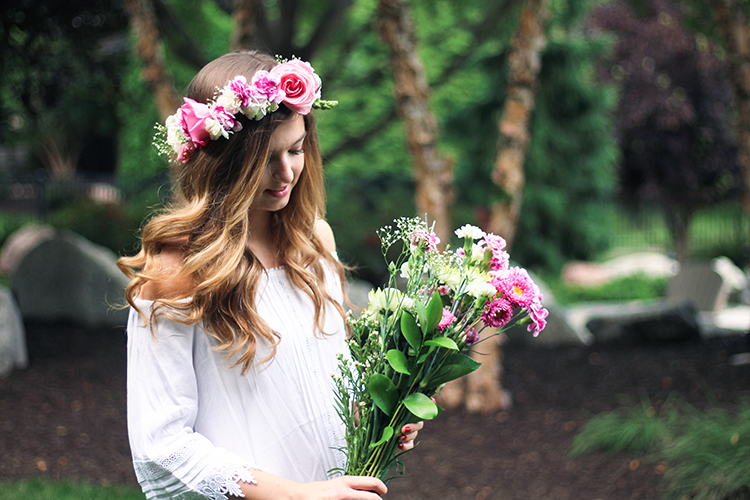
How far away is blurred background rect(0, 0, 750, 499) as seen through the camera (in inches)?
210

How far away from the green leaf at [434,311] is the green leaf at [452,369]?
12 cm

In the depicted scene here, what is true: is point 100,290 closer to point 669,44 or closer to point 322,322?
point 322,322

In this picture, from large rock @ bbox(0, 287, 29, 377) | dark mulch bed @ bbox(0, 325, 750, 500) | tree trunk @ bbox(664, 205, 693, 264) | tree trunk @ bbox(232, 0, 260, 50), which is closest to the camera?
dark mulch bed @ bbox(0, 325, 750, 500)

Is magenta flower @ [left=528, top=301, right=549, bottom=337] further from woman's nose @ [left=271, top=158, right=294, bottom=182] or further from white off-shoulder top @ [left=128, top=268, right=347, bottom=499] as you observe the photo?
woman's nose @ [left=271, top=158, right=294, bottom=182]

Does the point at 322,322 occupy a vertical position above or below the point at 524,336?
above

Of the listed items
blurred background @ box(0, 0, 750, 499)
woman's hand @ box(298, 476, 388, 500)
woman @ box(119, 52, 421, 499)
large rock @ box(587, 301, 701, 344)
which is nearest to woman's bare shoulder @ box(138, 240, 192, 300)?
woman @ box(119, 52, 421, 499)

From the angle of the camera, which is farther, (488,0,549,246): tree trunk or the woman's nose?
(488,0,549,246): tree trunk

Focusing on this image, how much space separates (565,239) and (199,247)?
1393 cm

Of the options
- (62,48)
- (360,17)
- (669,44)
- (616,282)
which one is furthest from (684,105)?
(62,48)

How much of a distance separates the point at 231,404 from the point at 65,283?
7.34 metres

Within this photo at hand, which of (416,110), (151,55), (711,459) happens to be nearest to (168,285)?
(711,459)

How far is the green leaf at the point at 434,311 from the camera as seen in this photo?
1.62 metres

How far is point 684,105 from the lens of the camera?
A: 1255 centimetres

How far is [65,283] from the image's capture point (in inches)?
325
